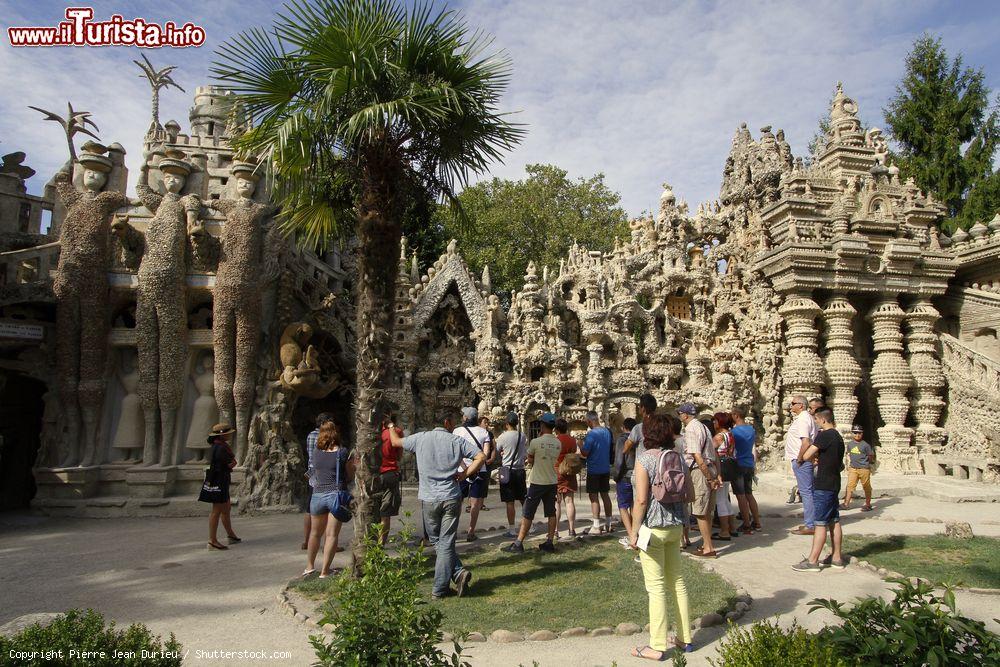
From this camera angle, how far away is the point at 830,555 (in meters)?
7.73

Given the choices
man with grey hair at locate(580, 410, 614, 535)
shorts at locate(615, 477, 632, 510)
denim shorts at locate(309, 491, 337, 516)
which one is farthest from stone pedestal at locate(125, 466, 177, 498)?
shorts at locate(615, 477, 632, 510)

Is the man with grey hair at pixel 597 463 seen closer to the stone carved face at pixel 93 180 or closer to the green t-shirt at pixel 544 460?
the green t-shirt at pixel 544 460

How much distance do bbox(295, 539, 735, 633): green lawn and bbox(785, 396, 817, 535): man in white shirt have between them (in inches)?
68.5

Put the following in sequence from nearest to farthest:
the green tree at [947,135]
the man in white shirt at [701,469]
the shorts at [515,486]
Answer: the man in white shirt at [701,469] < the shorts at [515,486] < the green tree at [947,135]

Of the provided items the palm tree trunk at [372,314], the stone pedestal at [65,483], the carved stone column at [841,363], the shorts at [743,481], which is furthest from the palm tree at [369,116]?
the carved stone column at [841,363]

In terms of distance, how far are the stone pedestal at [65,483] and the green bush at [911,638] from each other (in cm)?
1417

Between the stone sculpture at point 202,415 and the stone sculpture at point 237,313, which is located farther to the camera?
the stone sculpture at point 202,415

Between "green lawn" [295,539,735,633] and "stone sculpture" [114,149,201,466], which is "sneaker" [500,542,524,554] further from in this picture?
"stone sculpture" [114,149,201,466]

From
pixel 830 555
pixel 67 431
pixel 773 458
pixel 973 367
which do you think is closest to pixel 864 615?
pixel 830 555

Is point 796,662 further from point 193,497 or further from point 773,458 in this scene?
point 773,458

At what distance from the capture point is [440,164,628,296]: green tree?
29156 millimetres

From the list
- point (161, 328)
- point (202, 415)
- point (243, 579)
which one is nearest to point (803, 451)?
point (243, 579)

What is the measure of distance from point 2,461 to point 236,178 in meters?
8.91

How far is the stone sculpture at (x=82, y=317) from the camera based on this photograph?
42.6ft
